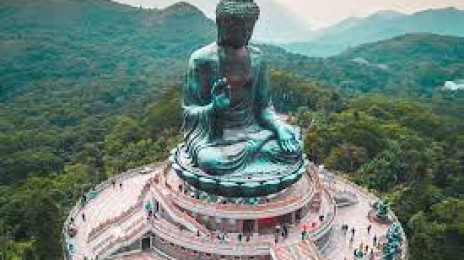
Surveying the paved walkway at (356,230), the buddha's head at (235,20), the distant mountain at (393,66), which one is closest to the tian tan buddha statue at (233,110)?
the buddha's head at (235,20)

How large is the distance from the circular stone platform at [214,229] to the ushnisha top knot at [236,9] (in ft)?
21.9

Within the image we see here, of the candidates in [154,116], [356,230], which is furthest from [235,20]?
[154,116]

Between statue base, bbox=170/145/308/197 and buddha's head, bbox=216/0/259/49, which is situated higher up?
buddha's head, bbox=216/0/259/49

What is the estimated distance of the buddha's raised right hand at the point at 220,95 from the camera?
22516 mm

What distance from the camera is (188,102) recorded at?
24.3 m

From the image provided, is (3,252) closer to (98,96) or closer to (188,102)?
(188,102)

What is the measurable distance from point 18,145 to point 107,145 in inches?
482

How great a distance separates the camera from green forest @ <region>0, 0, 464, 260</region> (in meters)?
29.0

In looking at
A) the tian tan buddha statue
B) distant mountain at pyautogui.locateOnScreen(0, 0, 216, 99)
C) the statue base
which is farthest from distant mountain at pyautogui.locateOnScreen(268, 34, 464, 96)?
the statue base

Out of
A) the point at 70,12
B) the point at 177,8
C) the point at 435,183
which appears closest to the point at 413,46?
the point at 177,8

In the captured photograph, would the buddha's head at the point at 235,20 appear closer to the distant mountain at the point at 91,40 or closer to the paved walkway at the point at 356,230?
the paved walkway at the point at 356,230

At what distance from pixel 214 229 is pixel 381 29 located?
173 m

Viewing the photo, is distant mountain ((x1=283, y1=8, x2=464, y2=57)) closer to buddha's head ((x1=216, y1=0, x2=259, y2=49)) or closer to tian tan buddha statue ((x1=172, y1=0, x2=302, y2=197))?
tian tan buddha statue ((x1=172, y1=0, x2=302, y2=197))

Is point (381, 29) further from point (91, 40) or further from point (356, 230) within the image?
point (356, 230)
